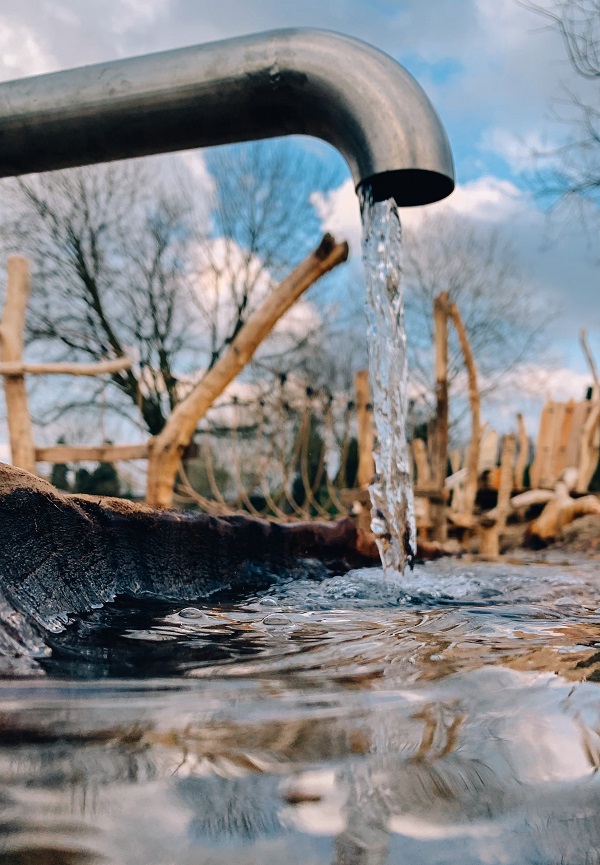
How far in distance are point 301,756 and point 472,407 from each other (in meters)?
7.23

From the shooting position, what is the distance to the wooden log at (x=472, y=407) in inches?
278

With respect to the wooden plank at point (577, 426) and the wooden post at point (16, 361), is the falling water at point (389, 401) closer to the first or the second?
the wooden post at point (16, 361)

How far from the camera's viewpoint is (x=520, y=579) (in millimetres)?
2393

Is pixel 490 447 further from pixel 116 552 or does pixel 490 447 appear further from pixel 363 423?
pixel 116 552

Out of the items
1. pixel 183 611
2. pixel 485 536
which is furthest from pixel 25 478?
pixel 485 536

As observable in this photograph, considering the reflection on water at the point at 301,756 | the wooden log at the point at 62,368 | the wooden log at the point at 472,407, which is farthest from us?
the wooden log at the point at 472,407

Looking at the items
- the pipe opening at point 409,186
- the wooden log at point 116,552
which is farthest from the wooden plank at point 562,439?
the pipe opening at point 409,186

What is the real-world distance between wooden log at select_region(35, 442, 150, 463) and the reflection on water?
4.28 meters

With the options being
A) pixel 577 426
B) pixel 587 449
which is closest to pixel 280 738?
pixel 587 449

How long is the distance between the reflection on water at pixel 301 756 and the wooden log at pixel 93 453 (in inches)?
168

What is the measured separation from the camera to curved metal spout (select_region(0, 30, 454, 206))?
1583mm

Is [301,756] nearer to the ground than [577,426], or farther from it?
nearer to the ground

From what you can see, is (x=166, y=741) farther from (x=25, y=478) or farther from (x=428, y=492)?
(x=428, y=492)

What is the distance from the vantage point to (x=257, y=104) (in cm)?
164
